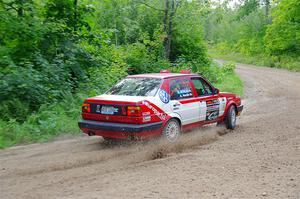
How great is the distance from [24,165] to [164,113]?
3012mm

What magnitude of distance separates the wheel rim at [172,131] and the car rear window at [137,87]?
2.62 feet

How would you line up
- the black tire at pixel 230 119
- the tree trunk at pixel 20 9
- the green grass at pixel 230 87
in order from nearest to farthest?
the black tire at pixel 230 119 < the tree trunk at pixel 20 9 < the green grass at pixel 230 87

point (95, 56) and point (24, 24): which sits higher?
point (24, 24)

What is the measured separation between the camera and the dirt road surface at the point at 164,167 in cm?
571

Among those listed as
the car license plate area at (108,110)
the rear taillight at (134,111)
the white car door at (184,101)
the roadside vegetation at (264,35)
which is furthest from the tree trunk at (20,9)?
the roadside vegetation at (264,35)

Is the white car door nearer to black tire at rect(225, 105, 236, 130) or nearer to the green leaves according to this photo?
black tire at rect(225, 105, 236, 130)

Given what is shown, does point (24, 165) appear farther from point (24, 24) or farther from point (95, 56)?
point (95, 56)

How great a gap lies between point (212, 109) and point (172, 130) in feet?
5.69

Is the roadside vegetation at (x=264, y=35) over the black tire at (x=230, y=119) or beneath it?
over

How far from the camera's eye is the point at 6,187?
5859mm

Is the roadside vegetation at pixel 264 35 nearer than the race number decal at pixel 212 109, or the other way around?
the race number decal at pixel 212 109

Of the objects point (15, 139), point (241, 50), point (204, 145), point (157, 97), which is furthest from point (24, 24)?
point (241, 50)

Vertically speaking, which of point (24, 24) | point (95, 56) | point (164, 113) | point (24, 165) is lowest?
point (24, 165)

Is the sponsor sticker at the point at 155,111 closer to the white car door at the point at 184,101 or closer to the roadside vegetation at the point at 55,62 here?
the white car door at the point at 184,101
